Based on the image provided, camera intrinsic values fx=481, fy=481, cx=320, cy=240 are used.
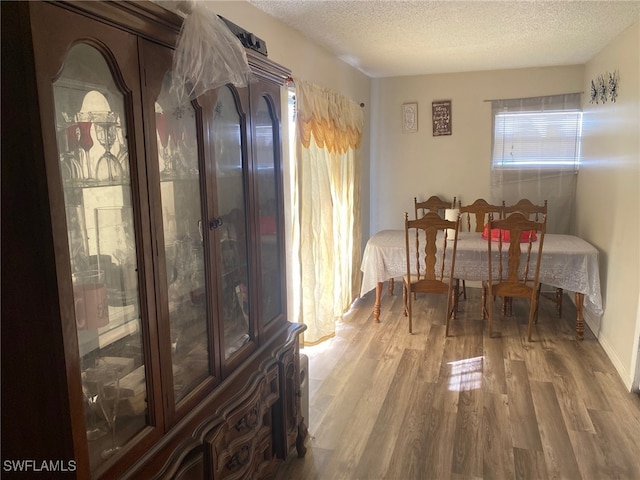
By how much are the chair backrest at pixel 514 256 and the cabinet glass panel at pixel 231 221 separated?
227cm

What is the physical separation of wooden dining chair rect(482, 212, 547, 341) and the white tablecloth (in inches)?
Answer: 3.6

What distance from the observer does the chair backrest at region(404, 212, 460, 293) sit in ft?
11.8

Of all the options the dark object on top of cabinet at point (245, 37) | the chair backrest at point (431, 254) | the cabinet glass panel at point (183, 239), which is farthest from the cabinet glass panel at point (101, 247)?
the chair backrest at point (431, 254)

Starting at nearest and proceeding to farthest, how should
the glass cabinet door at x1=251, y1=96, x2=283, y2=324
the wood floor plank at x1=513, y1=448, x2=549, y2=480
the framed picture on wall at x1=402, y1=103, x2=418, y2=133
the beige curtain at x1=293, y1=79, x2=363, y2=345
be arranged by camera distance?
the glass cabinet door at x1=251, y1=96, x2=283, y2=324
the wood floor plank at x1=513, y1=448, x2=549, y2=480
the beige curtain at x1=293, y1=79, x2=363, y2=345
the framed picture on wall at x1=402, y1=103, x2=418, y2=133

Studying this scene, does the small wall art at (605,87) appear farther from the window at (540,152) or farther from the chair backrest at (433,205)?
the chair backrest at (433,205)

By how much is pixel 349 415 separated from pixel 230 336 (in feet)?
3.97

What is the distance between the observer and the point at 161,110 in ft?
4.36

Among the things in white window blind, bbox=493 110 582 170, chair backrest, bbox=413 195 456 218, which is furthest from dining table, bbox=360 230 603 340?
white window blind, bbox=493 110 582 170

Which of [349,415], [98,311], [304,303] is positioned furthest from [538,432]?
[98,311]

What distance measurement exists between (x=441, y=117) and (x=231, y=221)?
3.95 m

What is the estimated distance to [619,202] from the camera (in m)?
3.28

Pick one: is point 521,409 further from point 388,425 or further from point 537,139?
point 537,139

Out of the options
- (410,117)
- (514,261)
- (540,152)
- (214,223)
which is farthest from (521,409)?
(410,117)

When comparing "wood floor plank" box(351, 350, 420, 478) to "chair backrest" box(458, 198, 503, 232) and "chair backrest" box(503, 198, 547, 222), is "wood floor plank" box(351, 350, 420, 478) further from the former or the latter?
"chair backrest" box(503, 198, 547, 222)
